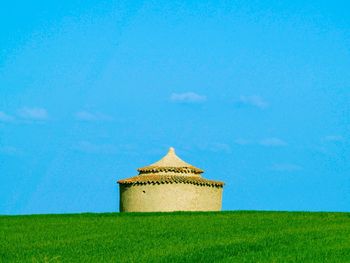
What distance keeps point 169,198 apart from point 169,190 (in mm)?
468

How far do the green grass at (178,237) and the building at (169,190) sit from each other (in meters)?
7.69

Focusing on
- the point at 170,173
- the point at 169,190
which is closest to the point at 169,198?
the point at 169,190

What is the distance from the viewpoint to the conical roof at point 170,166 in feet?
140

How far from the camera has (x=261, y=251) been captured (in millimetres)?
18359

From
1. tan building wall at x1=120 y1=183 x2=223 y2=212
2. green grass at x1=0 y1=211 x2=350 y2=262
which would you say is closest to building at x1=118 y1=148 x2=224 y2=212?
tan building wall at x1=120 y1=183 x2=223 y2=212

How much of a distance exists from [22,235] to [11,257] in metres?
6.25

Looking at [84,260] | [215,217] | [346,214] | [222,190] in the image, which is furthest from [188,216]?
[84,260]

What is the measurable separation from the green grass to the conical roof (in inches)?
374

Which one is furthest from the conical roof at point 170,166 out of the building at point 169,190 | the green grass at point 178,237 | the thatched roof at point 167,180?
the green grass at point 178,237

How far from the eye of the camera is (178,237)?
22281 mm

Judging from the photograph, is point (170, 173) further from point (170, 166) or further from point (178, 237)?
point (178, 237)

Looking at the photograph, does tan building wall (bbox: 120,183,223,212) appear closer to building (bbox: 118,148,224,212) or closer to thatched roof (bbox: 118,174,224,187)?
building (bbox: 118,148,224,212)

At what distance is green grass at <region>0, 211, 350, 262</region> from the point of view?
17.5 meters

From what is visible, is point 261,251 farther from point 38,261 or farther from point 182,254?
point 38,261
